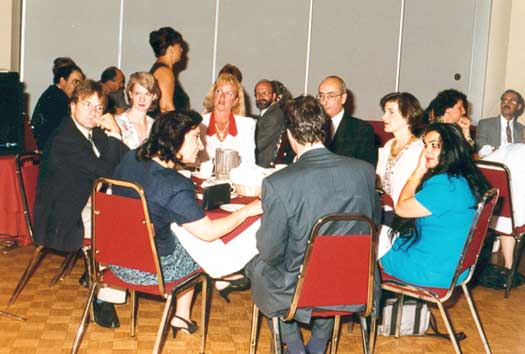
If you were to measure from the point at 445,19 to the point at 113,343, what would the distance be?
20.8ft

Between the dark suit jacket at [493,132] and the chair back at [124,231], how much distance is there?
465cm

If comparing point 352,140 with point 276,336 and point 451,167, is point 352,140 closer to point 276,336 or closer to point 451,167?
point 451,167

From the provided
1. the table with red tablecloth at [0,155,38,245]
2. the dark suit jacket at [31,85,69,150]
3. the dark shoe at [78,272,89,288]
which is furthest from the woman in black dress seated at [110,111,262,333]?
the dark suit jacket at [31,85,69,150]

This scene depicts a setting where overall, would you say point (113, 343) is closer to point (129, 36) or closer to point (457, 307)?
point (457, 307)

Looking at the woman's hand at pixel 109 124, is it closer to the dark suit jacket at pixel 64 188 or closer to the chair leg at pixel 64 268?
the dark suit jacket at pixel 64 188

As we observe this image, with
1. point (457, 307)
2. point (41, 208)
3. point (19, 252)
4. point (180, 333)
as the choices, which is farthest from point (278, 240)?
point (19, 252)

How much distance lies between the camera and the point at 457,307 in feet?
15.7

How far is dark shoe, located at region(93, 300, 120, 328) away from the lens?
13.4ft

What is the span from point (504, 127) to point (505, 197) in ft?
7.98

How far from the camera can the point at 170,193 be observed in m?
3.20

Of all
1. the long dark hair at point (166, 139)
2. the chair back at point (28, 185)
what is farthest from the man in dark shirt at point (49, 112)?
the long dark hair at point (166, 139)

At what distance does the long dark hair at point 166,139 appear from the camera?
3348mm

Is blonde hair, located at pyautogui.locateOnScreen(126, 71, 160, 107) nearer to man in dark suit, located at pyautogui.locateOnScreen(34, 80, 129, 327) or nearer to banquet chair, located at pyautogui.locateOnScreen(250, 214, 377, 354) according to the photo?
man in dark suit, located at pyautogui.locateOnScreen(34, 80, 129, 327)

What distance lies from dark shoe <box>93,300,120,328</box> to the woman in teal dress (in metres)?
1.50
